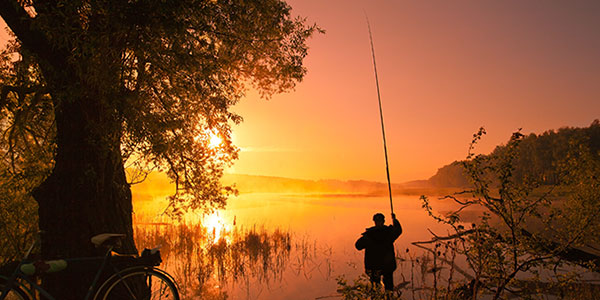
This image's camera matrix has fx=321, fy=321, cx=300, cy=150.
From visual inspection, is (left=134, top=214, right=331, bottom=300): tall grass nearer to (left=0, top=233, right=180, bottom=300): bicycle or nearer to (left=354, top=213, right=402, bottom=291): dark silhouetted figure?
(left=0, top=233, right=180, bottom=300): bicycle

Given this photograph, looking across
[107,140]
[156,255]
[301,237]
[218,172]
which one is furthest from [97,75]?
[301,237]

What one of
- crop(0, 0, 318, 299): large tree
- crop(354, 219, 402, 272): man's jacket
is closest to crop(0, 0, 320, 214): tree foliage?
crop(0, 0, 318, 299): large tree

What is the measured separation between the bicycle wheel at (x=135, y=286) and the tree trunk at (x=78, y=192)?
30.0 inches

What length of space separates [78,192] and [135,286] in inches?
92.4

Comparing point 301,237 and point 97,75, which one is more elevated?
point 97,75

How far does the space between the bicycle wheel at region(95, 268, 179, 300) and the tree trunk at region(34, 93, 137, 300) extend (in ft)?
2.50

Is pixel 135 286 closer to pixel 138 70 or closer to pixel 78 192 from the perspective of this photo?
pixel 78 192

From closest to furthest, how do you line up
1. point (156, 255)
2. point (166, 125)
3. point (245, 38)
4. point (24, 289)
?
point (24, 289) → point (156, 255) → point (166, 125) → point (245, 38)

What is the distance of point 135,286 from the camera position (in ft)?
21.7

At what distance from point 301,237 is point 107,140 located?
15484 millimetres

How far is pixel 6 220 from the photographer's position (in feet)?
Result: 28.8

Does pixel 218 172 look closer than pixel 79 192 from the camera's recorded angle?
No

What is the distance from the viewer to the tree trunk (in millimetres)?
6660

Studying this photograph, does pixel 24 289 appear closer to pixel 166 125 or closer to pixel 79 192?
pixel 79 192
